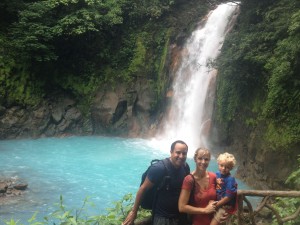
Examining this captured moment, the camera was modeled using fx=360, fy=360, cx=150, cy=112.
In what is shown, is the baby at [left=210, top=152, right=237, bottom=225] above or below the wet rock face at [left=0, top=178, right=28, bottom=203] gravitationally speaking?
above

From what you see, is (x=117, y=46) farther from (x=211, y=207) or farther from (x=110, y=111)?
(x=211, y=207)

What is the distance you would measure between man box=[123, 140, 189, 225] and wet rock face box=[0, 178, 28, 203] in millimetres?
6235

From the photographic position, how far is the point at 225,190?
376 cm

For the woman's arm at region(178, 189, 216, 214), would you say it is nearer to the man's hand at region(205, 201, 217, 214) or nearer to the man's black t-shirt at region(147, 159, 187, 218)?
the man's hand at region(205, 201, 217, 214)

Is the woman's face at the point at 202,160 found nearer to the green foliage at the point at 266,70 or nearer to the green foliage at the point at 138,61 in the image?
the green foliage at the point at 266,70

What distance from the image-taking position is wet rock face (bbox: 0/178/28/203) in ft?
29.7

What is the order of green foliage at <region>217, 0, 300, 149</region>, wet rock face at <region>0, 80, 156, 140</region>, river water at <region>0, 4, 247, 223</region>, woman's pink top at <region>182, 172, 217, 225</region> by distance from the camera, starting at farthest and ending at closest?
wet rock face at <region>0, 80, 156, 140</region> < river water at <region>0, 4, 247, 223</region> < green foliage at <region>217, 0, 300, 149</region> < woman's pink top at <region>182, 172, 217, 225</region>

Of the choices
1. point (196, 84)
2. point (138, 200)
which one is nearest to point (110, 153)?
point (196, 84)

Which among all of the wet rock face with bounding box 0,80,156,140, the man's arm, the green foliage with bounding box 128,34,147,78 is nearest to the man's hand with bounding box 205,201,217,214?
the man's arm

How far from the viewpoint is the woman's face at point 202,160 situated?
12.0 ft

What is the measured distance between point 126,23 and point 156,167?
14491 millimetres

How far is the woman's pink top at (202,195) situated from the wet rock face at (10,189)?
6550 millimetres

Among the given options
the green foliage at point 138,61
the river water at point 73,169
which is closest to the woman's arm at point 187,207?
the river water at point 73,169

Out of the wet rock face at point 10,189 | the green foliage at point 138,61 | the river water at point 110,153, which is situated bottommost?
the wet rock face at point 10,189
